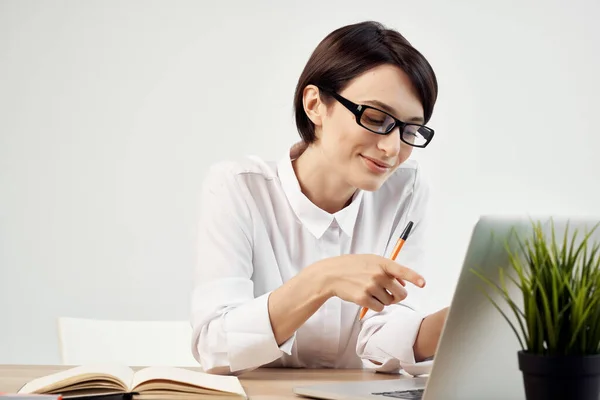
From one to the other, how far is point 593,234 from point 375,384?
474 millimetres

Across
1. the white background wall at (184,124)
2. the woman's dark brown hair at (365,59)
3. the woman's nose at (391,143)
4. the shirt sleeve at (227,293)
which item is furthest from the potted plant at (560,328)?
the white background wall at (184,124)

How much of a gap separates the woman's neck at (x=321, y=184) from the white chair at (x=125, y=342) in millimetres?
536

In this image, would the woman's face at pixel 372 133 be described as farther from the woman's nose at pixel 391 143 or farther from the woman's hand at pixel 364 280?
the woman's hand at pixel 364 280

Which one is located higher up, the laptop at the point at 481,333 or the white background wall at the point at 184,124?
the white background wall at the point at 184,124

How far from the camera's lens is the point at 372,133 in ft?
5.75

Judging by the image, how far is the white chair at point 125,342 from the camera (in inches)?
78.9

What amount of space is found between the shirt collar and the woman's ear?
0.12 metres

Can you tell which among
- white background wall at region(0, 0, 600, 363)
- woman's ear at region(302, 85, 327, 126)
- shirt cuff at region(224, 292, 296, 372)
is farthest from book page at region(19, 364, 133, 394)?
white background wall at region(0, 0, 600, 363)

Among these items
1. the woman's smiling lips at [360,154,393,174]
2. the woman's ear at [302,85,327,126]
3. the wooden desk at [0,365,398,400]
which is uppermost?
the woman's ear at [302,85,327,126]

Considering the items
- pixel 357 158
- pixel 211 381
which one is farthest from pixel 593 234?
pixel 357 158

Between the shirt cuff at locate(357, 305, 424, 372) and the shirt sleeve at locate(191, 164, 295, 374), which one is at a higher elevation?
the shirt sleeve at locate(191, 164, 295, 374)

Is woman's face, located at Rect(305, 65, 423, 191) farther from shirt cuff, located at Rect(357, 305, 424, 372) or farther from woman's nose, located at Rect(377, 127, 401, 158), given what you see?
shirt cuff, located at Rect(357, 305, 424, 372)

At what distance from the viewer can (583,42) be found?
13.4 ft

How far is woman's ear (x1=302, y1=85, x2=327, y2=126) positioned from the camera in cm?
188
